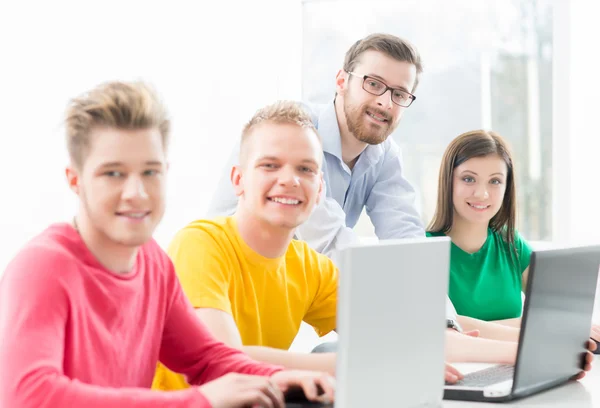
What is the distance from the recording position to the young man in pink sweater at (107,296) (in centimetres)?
99

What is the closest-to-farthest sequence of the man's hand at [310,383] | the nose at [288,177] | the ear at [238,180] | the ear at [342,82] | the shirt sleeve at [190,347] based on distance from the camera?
1. the man's hand at [310,383]
2. the shirt sleeve at [190,347]
3. the nose at [288,177]
4. the ear at [238,180]
5. the ear at [342,82]

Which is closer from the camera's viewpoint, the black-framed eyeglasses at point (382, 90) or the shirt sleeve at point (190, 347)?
the shirt sleeve at point (190, 347)

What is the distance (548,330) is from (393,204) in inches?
49.3

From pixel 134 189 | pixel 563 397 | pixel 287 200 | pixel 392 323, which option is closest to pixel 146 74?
pixel 287 200

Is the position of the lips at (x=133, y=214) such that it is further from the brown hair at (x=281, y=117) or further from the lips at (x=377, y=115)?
the lips at (x=377, y=115)

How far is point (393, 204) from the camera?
8.67 feet

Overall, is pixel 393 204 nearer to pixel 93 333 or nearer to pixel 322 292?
pixel 322 292

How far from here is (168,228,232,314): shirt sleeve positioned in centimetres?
147

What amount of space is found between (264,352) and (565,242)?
2246mm

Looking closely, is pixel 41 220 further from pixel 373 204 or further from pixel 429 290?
pixel 429 290

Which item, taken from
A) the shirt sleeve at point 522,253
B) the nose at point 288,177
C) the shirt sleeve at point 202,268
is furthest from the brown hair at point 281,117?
the shirt sleeve at point 522,253

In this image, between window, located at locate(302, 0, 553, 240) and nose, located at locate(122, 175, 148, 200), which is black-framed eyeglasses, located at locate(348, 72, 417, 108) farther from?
nose, located at locate(122, 175, 148, 200)

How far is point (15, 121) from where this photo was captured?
240 centimetres

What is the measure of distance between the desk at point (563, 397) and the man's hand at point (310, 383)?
0.27 metres
